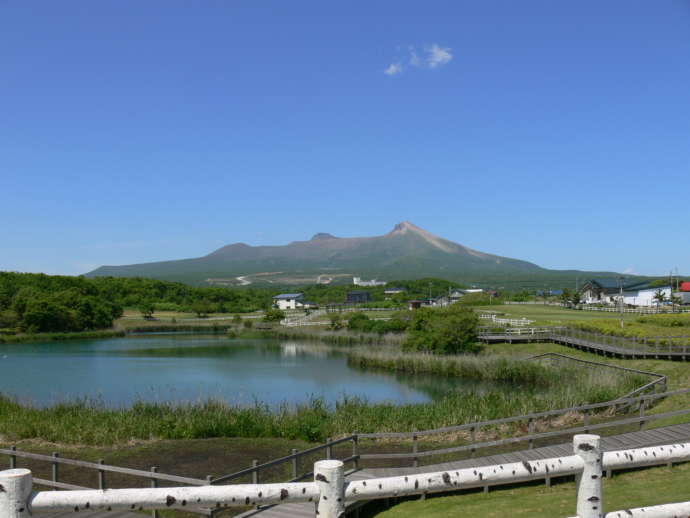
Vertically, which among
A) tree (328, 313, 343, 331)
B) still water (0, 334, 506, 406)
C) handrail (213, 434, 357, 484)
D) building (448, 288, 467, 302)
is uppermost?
handrail (213, 434, 357, 484)

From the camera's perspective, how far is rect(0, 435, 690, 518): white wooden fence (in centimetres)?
384

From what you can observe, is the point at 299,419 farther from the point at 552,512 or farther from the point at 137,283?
the point at 137,283

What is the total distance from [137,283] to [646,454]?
139253 mm

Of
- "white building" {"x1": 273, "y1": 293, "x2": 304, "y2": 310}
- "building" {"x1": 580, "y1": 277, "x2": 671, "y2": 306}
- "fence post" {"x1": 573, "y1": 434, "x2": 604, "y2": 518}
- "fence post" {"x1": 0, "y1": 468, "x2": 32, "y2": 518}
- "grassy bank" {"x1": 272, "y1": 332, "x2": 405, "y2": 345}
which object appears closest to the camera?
"fence post" {"x1": 0, "y1": 468, "x2": 32, "y2": 518}

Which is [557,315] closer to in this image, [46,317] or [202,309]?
[46,317]

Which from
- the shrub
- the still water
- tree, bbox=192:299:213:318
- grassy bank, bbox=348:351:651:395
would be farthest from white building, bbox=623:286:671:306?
tree, bbox=192:299:213:318

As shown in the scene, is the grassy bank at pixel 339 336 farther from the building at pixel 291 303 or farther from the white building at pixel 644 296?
the building at pixel 291 303

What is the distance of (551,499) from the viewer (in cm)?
935

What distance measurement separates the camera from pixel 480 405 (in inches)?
867

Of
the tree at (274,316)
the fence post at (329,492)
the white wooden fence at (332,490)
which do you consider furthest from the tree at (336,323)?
the fence post at (329,492)

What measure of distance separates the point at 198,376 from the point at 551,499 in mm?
34441

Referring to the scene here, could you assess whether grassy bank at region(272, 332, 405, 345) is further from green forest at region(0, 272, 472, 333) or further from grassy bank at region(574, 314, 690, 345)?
green forest at region(0, 272, 472, 333)

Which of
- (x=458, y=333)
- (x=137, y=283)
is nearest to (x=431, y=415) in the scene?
(x=458, y=333)

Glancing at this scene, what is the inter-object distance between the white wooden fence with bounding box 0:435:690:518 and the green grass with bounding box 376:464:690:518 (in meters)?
4.32
